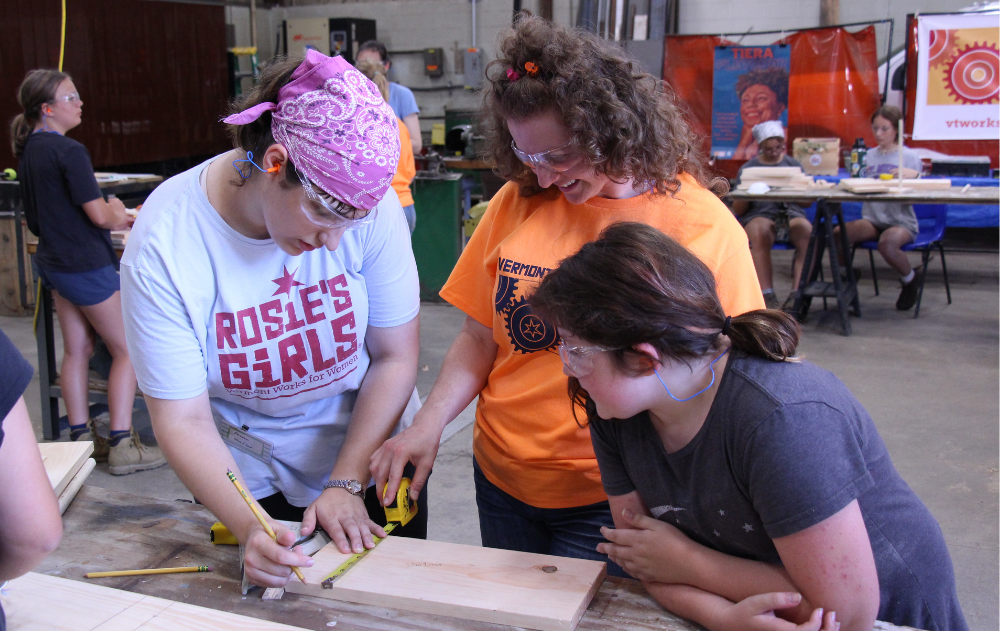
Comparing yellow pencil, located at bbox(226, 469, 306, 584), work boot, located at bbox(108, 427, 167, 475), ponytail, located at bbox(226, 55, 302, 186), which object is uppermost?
ponytail, located at bbox(226, 55, 302, 186)

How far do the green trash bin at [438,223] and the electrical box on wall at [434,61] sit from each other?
194 inches

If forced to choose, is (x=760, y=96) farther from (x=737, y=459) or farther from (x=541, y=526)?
(x=737, y=459)

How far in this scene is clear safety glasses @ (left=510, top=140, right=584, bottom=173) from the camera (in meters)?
1.44

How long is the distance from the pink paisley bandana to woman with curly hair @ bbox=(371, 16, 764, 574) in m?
0.31

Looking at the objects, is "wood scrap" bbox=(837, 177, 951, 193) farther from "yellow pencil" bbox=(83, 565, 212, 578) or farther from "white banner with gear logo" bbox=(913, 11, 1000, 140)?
"yellow pencil" bbox=(83, 565, 212, 578)

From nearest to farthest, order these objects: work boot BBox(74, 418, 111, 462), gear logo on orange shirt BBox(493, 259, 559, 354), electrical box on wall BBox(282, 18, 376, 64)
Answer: gear logo on orange shirt BBox(493, 259, 559, 354)
work boot BBox(74, 418, 111, 462)
electrical box on wall BBox(282, 18, 376, 64)

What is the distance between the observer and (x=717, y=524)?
125 cm

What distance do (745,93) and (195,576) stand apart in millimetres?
8265

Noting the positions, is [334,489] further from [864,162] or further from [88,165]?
[864,162]

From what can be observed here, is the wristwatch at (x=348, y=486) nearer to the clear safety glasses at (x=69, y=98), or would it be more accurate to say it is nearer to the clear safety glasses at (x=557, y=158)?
the clear safety glasses at (x=557, y=158)

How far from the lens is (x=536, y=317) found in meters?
1.52

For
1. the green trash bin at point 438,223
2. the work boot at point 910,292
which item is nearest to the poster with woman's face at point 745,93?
the work boot at point 910,292

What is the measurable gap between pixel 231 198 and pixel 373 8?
417 inches

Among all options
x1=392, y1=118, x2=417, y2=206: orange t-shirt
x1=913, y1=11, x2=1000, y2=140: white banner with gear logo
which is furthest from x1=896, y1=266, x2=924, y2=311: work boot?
x1=392, y1=118, x2=417, y2=206: orange t-shirt
